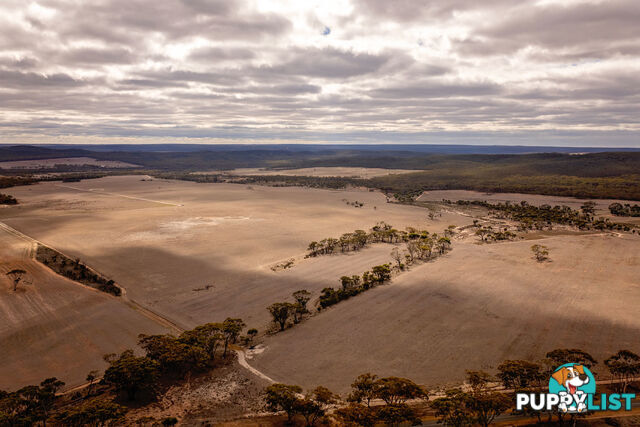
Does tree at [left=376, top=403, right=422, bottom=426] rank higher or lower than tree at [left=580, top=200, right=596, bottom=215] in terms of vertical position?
lower

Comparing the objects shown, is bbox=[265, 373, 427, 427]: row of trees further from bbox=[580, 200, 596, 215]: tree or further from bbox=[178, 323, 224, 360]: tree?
bbox=[580, 200, 596, 215]: tree

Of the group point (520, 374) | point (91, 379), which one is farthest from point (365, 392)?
point (91, 379)

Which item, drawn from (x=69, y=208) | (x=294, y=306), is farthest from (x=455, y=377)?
(x=69, y=208)

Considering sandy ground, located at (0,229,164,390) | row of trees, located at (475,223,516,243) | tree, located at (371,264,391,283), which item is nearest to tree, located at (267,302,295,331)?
sandy ground, located at (0,229,164,390)

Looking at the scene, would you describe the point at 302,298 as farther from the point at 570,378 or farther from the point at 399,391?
the point at 570,378

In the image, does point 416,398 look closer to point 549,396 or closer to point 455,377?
point 455,377

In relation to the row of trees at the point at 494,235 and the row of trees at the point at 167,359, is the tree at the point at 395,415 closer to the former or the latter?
the row of trees at the point at 167,359

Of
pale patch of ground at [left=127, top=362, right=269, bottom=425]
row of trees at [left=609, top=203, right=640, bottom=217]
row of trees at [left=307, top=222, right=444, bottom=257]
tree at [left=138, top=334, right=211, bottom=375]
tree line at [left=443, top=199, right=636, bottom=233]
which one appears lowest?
pale patch of ground at [left=127, top=362, right=269, bottom=425]
